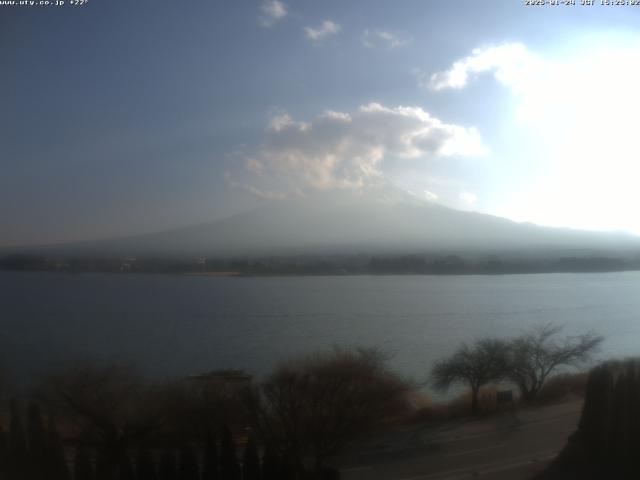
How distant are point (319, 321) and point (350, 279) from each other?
4.51 ft

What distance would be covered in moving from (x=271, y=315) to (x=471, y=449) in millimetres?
3067

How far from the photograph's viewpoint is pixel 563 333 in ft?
22.6

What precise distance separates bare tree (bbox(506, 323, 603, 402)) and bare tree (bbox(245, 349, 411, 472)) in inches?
71.4

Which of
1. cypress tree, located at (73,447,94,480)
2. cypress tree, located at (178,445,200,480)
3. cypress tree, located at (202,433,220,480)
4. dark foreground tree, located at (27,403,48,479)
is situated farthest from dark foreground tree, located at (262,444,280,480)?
dark foreground tree, located at (27,403,48,479)

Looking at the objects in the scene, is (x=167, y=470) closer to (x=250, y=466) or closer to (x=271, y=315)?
(x=250, y=466)

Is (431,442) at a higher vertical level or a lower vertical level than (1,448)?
lower

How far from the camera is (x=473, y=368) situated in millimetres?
6129

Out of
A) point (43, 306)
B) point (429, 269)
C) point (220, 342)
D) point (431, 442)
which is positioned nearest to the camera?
point (431, 442)

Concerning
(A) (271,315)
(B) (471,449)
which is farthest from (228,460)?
(A) (271,315)

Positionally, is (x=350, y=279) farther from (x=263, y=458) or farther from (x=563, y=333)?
(x=263, y=458)

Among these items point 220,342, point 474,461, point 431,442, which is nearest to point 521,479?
point 474,461

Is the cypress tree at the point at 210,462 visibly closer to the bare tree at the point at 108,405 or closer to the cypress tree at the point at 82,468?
the bare tree at the point at 108,405

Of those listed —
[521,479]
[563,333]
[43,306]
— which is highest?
[43,306]

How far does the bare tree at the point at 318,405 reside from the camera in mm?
4871
